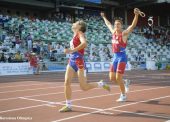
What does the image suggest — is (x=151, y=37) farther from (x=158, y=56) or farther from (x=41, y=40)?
(x=41, y=40)

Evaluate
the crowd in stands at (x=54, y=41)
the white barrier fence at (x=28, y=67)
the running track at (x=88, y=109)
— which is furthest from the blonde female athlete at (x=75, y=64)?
the crowd in stands at (x=54, y=41)

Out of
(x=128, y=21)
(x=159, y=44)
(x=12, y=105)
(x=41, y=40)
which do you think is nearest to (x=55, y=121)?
(x=12, y=105)

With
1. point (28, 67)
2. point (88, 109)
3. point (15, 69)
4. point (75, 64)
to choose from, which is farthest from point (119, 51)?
point (28, 67)

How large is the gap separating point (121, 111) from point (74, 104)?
Answer: 153cm

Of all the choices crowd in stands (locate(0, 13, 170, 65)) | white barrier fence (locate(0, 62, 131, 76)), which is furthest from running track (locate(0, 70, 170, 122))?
crowd in stands (locate(0, 13, 170, 65))

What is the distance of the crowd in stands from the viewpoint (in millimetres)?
27323

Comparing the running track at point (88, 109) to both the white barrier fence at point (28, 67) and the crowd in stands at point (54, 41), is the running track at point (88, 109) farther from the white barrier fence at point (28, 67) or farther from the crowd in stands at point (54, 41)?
the crowd in stands at point (54, 41)

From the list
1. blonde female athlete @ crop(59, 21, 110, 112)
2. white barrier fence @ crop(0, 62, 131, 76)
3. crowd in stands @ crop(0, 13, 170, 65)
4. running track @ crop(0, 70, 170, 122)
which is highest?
crowd in stands @ crop(0, 13, 170, 65)

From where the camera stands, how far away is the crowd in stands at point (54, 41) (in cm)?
2732

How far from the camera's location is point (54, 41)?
3112 centimetres

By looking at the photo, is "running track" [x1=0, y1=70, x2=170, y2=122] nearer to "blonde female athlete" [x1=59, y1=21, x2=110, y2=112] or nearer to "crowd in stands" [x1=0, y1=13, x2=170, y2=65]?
"blonde female athlete" [x1=59, y1=21, x2=110, y2=112]

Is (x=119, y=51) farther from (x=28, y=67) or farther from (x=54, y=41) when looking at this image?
(x=54, y=41)

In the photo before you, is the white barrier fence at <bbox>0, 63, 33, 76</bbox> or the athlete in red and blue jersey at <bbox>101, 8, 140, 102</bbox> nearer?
the athlete in red and blue jersey at <bbox>101, 8, 140, 102</bbox>

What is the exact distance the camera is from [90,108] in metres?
8.45
